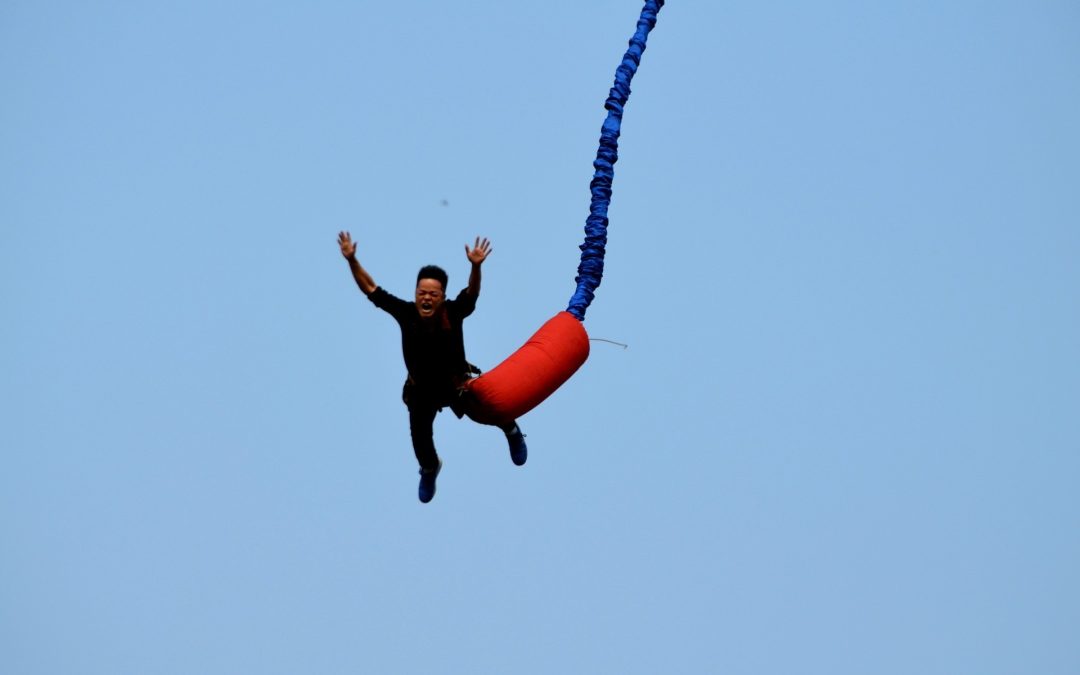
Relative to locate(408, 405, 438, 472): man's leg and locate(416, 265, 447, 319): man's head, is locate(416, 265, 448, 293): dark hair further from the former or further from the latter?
locate(408, 405, 438, 472): man's leg

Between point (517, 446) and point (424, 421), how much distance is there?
1.22 metres

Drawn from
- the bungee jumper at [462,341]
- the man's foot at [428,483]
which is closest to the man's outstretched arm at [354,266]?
the bungee jumper at [462,341]

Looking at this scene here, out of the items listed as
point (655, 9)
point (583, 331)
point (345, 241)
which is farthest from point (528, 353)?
point (655, 9)

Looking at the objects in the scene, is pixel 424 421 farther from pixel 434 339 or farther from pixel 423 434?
pixel 434 339

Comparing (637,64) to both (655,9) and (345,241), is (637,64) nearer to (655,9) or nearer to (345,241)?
Answer: (655,9)

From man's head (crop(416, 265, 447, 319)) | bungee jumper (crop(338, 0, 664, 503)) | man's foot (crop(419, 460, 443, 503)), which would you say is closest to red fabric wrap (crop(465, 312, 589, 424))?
bungee jumper (crop(338, 0, 664, 503))

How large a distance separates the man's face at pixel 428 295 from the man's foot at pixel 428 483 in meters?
2.29

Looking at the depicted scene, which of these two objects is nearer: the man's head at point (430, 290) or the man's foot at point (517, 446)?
the man's head at point (430, 290)

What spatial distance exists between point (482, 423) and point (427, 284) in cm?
144

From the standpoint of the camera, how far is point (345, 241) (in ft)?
61.1

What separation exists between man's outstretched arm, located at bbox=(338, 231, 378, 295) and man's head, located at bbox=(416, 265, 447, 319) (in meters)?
0.43

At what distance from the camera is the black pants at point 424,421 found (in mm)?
19297

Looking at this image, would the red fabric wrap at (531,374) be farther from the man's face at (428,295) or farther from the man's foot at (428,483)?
the man's foot at (428,483)

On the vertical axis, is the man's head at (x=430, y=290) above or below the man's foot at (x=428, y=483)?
above
